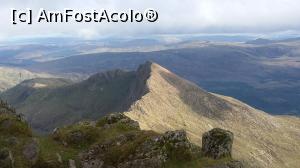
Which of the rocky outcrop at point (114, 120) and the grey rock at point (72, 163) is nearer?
the grey rock at point (72, 163)

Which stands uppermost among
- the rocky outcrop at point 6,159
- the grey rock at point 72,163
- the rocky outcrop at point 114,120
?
the rocky outcrop at point 6,159

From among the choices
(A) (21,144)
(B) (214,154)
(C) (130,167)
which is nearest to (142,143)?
(C) (130,167)

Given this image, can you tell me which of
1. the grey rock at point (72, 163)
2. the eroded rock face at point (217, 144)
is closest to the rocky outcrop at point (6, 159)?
the grey rock at point (72, 163)

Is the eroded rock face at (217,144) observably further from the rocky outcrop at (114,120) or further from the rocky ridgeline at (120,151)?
the rocky outcrop at (114,120)

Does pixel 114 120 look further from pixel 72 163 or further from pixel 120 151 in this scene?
pixel 120 151

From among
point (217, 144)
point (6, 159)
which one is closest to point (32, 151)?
point (6, 159)

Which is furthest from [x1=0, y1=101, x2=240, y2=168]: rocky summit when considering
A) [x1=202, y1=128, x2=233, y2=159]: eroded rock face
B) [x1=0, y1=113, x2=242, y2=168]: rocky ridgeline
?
[x1=202, y1=128, x2=233, y2=159]: eroded rock face

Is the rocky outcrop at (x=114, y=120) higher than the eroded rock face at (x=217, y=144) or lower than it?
lower

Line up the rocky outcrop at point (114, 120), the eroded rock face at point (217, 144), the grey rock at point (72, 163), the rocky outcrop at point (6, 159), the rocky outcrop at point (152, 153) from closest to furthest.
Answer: the rocky outcrop at point (6, 159) < the rocky outcrop at point (152, 153) < the grey rock at point (72, 163) < the eroded rock face at point (217, 144) < the rocky outcrop at point (114, 120)
